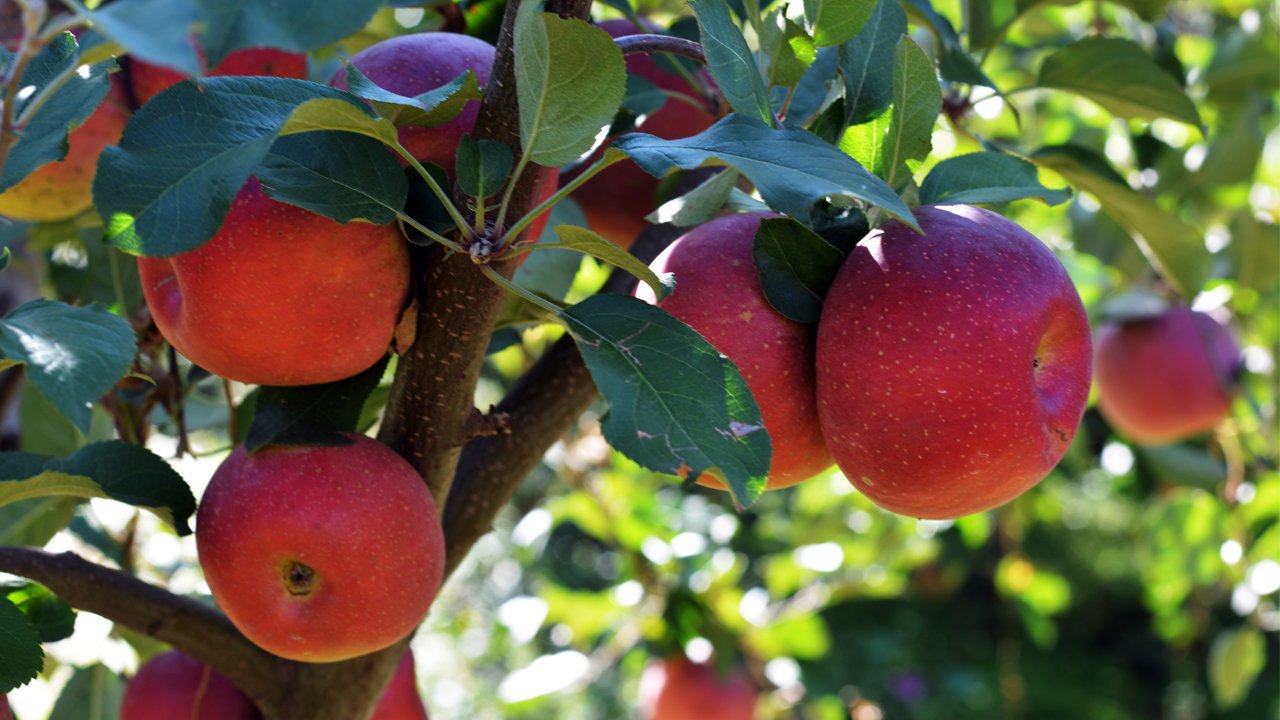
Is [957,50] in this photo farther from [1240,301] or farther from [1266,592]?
[1266,592]

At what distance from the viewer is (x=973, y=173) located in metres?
0.72

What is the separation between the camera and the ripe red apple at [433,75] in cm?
65

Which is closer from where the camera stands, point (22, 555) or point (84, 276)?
point (22, 555)

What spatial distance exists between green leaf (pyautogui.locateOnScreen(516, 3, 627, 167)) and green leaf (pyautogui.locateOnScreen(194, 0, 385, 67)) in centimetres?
14

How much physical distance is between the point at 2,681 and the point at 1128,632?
5.84 m

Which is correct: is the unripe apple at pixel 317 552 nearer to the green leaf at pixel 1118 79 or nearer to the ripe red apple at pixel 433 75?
the ripe red apple at pixel 433 75

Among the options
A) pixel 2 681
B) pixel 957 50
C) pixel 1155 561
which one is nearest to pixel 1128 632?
pixel 1155 561

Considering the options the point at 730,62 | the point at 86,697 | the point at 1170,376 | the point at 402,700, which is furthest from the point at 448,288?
the point at 1170,376

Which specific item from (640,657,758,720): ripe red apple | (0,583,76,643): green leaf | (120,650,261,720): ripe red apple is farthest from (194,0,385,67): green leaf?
(640,657,758,720): ripe red apple

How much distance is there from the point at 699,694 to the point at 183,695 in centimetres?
95

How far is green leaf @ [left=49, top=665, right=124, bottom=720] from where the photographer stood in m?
0.97

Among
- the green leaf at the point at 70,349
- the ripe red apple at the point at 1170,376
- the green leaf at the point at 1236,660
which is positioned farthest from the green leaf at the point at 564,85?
the green leaf at the point at 1236,660

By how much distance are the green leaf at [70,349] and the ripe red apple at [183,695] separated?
42 cm

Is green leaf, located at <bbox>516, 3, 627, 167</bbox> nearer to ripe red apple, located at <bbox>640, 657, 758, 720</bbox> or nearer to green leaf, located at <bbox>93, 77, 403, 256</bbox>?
green leaf, located at <bbox>93, 77, 403, 256</bbox>
